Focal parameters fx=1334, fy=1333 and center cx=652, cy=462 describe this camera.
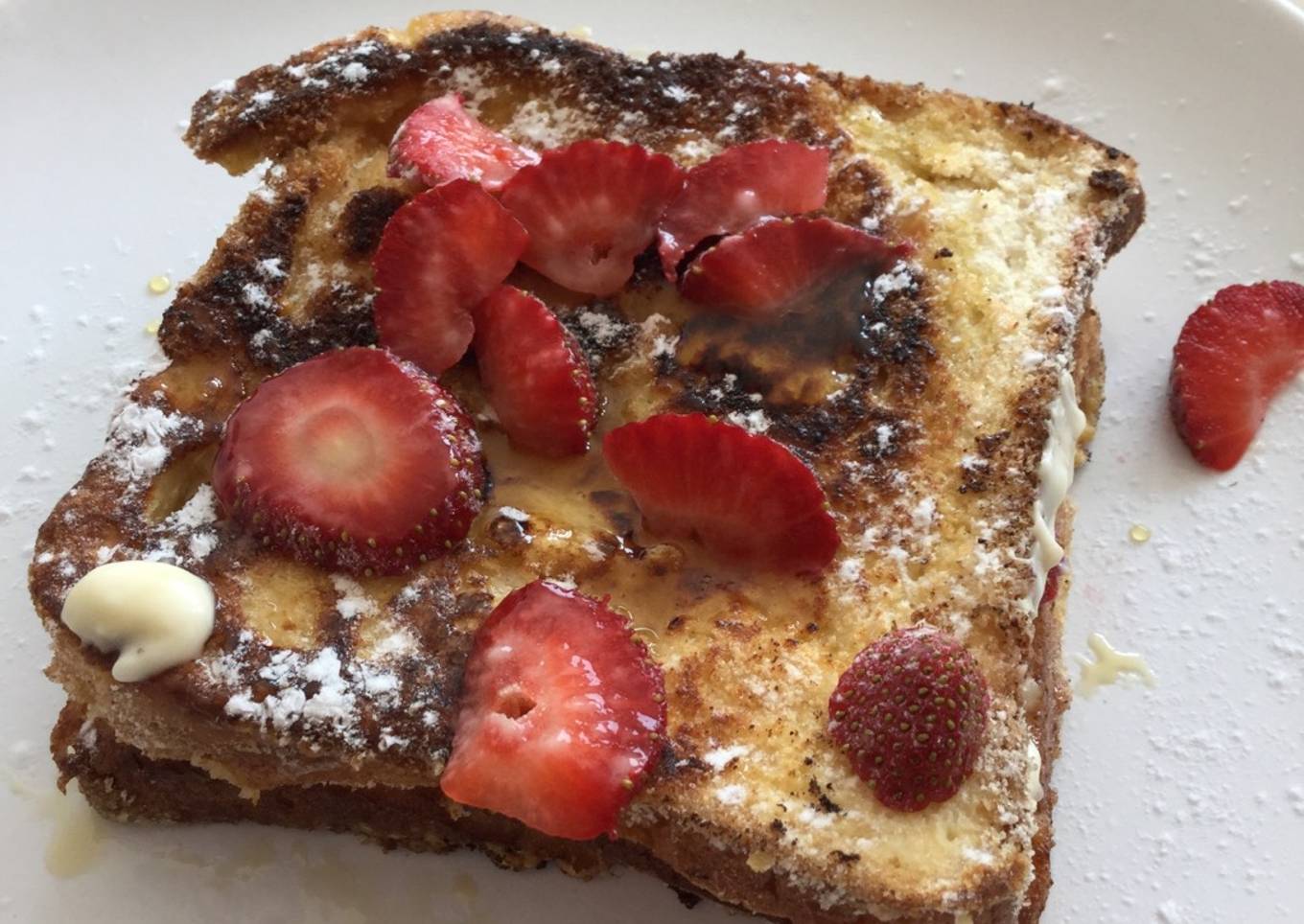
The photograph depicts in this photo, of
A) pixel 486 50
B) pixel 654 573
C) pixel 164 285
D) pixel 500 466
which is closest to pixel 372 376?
pixel 500 466

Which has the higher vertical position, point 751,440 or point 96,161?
point 751,440

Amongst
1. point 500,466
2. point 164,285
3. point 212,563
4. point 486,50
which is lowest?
point 164,285

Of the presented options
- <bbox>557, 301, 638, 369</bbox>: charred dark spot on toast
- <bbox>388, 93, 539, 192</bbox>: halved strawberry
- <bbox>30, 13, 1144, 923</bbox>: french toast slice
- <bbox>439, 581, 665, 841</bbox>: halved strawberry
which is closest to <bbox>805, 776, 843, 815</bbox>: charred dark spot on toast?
<bbox>30, 13, 1144, 923</bbox>: french toast slice

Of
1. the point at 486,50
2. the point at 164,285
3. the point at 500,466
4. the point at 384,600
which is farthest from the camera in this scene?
the point at 164,285

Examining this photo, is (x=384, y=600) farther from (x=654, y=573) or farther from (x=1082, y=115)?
(x=1082, y=115)

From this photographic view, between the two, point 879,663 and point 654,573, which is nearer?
point 879,663

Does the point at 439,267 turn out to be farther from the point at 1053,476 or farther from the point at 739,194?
the point at 1053,476

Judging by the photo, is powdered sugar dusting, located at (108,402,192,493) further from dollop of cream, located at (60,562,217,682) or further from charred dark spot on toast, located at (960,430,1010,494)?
charred dark spot on toast, located at (960,430,1010,494)

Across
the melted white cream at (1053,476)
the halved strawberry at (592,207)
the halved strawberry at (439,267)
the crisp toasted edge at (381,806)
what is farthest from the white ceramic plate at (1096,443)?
the halved strawberry at (592,207)
